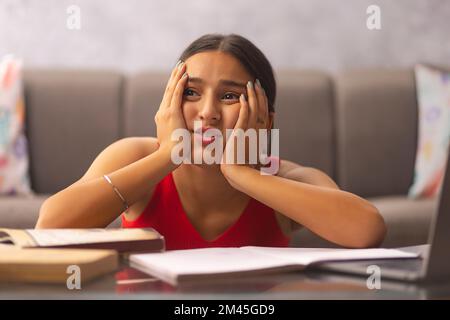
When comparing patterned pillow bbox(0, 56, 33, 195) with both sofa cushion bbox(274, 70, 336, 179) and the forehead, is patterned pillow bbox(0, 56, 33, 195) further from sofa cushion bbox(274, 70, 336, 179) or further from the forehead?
the forehead

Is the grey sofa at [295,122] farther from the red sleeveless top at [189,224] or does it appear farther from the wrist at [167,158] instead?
the wrist at [167,158]

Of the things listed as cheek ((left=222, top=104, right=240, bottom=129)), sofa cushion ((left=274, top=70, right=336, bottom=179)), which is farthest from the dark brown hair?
sofa cushion ((left=274, top=70, right=336, bottom=179))

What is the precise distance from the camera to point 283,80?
2.60m

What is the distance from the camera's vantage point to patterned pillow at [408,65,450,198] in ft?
7.98

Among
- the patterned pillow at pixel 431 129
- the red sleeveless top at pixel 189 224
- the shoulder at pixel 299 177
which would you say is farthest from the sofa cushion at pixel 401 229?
the red sleeveless top at pixel 189 224

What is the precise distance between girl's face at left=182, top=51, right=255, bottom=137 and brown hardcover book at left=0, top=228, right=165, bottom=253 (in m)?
0.47

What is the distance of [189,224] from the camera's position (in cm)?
139

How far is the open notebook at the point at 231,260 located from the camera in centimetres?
63

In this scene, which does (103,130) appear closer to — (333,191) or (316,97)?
(316,97)

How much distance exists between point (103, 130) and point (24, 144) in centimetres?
30

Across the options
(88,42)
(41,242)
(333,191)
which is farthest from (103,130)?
(41,242)

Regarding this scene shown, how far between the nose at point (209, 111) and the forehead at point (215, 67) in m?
0.05
